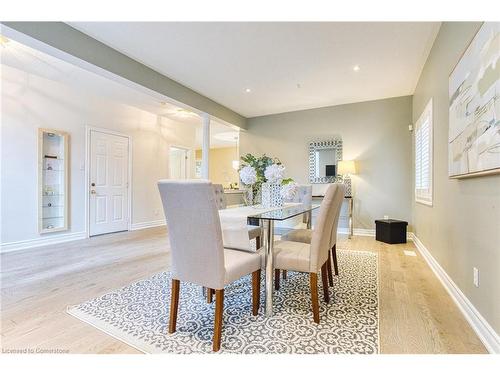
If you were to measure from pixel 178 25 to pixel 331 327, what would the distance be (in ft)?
9.97

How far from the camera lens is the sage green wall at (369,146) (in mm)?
4766

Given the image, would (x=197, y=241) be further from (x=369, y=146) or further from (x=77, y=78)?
(x=369, y=146)

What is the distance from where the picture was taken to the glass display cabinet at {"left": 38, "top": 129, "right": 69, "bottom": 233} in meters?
4.09

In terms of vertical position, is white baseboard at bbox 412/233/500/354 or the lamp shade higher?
the lamp shade

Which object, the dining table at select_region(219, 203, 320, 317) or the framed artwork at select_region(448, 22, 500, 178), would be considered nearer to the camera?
the framed artwork at select_region(448, 22, 500, 178)

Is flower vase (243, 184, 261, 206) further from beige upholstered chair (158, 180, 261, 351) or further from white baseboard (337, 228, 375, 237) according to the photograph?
white baseboard (337, 228, 375, 237)

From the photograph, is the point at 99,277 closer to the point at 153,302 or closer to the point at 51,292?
the point at 51,292

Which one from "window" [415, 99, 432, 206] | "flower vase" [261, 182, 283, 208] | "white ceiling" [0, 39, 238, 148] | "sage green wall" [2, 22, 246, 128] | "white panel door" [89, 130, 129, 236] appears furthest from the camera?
"white panel door" [89, 130, 129, 236]

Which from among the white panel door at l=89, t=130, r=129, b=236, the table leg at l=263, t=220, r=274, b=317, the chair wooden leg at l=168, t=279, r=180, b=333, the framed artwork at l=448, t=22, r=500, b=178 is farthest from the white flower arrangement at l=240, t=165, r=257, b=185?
the white panel door at l=89, t=130, r=129, b=236

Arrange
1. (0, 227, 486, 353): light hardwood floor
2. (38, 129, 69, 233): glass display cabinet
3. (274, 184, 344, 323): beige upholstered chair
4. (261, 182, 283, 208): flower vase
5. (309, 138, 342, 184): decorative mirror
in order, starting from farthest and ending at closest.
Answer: (309, 138, 342, 184): decorative mirror
(38, 129, 69, 233): glass display cabinet
(261, 182, 283, 208): flower vase
(274, 184, 344, 323): beige upholstered chair
(0, 227, 486, 353): light hardwood floor

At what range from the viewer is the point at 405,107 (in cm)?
472

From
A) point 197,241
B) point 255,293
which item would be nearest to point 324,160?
point 255,293

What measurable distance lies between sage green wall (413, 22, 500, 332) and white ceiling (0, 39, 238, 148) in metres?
3.56
